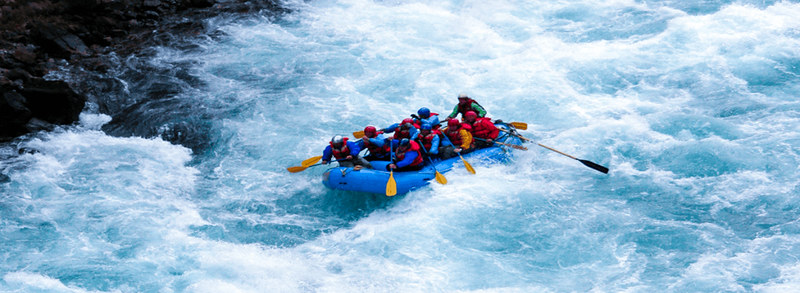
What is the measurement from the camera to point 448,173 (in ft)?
31.3

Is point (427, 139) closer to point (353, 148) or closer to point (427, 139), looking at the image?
point (427, 139)

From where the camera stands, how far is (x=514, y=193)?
9.39m

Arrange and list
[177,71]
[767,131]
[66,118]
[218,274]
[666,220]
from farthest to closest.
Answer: [177,71] → [66,118] → [767,131] → [666,220] → [218,274]

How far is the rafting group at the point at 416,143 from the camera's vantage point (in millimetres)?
9375

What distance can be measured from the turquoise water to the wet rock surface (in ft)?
1.59

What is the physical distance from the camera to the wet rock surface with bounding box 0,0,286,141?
11.7 meters

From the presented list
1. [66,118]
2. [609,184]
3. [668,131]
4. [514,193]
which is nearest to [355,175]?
[514,193]

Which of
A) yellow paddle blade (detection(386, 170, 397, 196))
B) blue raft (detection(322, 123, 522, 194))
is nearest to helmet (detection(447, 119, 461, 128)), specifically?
blue raft (detection(322, 123, 522, 194))

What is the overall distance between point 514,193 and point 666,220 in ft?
6.44

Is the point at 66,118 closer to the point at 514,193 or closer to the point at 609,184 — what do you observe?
the point at 514,193

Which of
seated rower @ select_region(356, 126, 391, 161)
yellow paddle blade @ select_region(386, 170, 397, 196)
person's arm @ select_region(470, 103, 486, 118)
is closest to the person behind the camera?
yellow paddle blade @ select_region(386, 170, 397, 196)

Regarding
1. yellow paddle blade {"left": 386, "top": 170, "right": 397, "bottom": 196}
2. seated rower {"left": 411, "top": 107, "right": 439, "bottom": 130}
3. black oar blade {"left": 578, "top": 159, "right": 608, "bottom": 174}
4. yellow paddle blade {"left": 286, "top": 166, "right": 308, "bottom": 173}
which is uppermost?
seated rower {"left": 411, "top": 107, "right": 439, "bottom": 130}

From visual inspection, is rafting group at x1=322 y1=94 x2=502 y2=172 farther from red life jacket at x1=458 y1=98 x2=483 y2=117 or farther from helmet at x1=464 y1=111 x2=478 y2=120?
red life jacket at x1=458 y1=98 x2=483 y2=117

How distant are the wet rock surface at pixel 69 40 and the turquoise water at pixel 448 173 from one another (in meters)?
0.48
